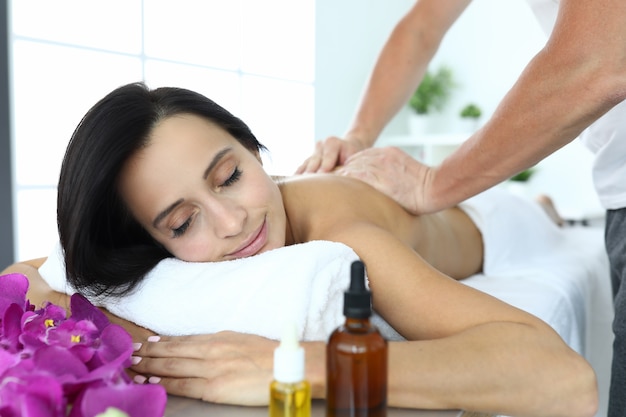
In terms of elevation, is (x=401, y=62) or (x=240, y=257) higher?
(x=401, y=62)

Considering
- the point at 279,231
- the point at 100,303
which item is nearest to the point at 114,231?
the point at 100,303

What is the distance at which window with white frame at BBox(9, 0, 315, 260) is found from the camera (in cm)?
238

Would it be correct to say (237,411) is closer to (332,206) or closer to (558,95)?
(332,206)

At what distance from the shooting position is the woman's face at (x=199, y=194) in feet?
3.73

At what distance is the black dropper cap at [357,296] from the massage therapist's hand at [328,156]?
1.18 m

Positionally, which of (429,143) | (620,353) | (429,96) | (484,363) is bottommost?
(620,353)

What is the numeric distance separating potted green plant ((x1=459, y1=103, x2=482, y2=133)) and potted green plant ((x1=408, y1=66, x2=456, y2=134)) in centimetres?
25

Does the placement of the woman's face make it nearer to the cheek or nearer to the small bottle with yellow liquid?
the cheek

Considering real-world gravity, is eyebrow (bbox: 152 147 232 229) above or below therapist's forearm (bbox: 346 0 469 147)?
Answer: below

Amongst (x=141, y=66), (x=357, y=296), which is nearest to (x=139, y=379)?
(x=357, y=296)

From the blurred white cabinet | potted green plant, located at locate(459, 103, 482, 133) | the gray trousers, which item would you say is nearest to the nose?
the gray trousers

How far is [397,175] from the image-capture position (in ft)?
5.22

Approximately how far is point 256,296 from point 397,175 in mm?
716

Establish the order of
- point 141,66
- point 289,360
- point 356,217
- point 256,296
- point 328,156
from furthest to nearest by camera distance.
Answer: point 141,66 → point 328,156 → point 356,217 → point 256,296 → point 289,360
